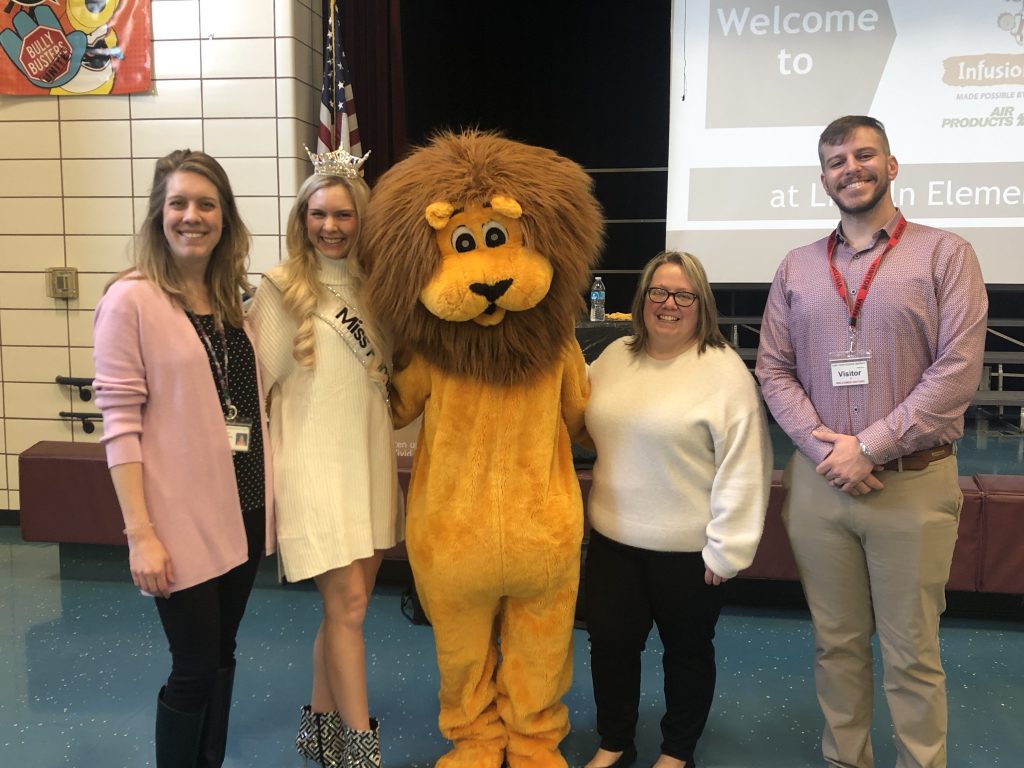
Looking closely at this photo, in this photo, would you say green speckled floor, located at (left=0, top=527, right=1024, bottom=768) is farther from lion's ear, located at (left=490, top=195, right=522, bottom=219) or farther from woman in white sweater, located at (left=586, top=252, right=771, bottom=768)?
lion's ear, located at (left=490, top=195, right=522, bottom=219)

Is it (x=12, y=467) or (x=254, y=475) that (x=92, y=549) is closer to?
(x=12, y=467)

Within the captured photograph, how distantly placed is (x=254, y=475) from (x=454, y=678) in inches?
26.0

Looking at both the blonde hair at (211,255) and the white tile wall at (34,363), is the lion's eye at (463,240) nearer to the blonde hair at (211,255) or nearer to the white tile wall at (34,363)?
the blonde hair at (211,255)

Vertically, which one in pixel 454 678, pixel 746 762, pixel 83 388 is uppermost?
pixel 83 388

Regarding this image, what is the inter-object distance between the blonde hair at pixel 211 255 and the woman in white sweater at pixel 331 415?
84 mm

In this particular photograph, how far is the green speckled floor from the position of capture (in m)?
2.00

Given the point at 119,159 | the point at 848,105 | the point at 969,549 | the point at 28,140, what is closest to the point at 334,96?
the point at 119,159

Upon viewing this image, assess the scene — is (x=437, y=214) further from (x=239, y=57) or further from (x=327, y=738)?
(x=239, y=57)

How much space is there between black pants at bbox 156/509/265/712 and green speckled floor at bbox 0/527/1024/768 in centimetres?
50

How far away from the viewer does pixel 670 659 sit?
185 centimetres

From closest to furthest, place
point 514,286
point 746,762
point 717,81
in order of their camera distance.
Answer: point 514,286 < point 746,762 < point 717,81

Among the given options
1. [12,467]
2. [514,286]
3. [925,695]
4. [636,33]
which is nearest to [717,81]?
[636,33]

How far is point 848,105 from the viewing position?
385 cm

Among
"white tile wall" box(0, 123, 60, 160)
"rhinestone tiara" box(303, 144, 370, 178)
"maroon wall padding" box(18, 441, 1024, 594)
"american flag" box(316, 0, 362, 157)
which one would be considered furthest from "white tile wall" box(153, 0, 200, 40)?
"rhinestone tiara" box(303, 144, 370, 178)
